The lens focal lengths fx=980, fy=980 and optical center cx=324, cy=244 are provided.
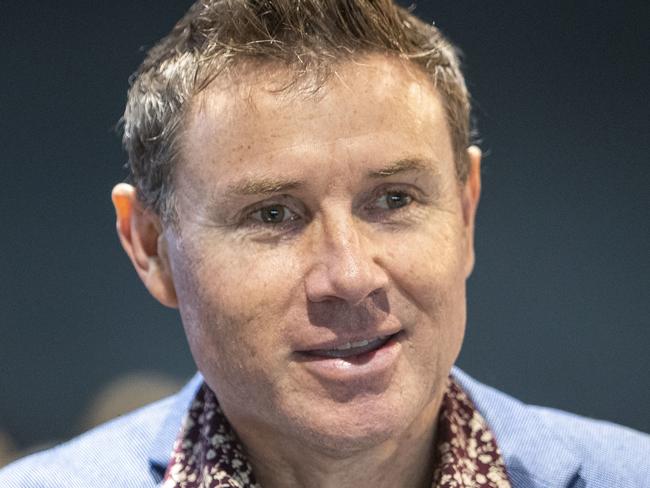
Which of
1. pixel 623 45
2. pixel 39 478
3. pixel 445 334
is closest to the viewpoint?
pixel 445 334

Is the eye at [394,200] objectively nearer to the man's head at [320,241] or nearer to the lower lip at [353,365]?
the man's head at [320,241]

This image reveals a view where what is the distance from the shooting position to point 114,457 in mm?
2025

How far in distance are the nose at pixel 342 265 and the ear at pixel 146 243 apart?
372 millimetres

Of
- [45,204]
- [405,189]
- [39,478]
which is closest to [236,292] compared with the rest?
[405,189]

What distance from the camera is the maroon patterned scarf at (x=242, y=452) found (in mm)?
1788

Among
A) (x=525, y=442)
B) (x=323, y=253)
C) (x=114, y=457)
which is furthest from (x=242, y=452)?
(x=525, y=442)

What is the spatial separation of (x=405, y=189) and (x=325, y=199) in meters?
0.16

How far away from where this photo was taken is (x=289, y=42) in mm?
1640

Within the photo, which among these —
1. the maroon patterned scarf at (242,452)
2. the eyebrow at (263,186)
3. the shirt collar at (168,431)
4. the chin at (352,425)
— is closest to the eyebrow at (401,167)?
the eyebrow at (263,186)

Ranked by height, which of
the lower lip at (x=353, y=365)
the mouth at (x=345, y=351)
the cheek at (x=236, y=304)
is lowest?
the lower lip at (x=353, y=365)

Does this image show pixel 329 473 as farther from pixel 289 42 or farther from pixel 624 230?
pixel 624 230

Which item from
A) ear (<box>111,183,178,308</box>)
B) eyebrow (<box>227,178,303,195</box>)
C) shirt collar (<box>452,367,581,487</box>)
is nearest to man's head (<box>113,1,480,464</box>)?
eyebrow (<box>227,178,303,195</box>)

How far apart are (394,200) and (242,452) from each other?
560mm

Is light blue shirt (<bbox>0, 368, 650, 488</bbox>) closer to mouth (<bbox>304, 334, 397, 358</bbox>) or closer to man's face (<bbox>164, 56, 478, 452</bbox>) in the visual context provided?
man's face (<bbox>164, 56, 478, 452</bbox>)
